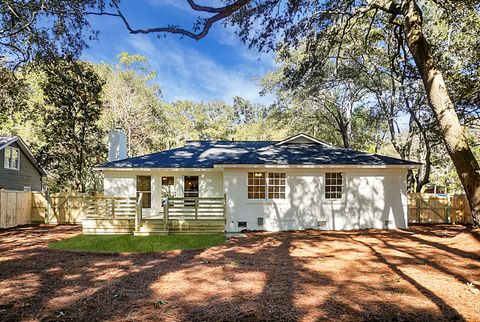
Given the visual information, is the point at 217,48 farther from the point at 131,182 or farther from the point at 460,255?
the point at 460,255

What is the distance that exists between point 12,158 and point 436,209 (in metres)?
25.3

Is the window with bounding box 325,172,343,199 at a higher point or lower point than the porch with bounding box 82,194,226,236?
higher

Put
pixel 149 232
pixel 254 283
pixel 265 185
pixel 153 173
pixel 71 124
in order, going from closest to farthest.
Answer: pixel 254 283
pixel 149 232
pixel 265 185
pixel 153 173
pixel 71 124

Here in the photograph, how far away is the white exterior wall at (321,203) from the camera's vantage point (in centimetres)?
1269

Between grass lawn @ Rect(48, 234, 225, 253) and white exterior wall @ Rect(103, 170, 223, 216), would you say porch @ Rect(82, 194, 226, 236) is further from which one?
white exterior wall @ Rect(103, 170, 223, 216)

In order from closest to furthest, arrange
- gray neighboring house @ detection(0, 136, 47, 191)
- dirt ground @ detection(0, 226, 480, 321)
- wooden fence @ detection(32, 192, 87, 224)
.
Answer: dirt ground @ detection(0, 226, 480, 321) < wooden fence @ detection(32, 192, 87, 224) < gray neighboring house @ detection(0, 136, 47, 191)

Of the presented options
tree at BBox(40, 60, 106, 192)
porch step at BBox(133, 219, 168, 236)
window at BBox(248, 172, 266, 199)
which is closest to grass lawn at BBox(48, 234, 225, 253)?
porch step at BBox(133, 219, 168, 236)

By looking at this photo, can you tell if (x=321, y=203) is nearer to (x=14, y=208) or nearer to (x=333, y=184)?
(x=333, y=184)

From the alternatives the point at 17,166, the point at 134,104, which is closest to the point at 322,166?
the point at 17,166

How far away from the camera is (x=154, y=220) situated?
1193 cm

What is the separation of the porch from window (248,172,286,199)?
143cm

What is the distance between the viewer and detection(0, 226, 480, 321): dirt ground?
173 inches

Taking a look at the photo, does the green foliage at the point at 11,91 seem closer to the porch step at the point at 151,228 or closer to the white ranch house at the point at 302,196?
the white ranch house at the point at 302,196

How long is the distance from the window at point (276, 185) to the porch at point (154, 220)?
2.09 m
